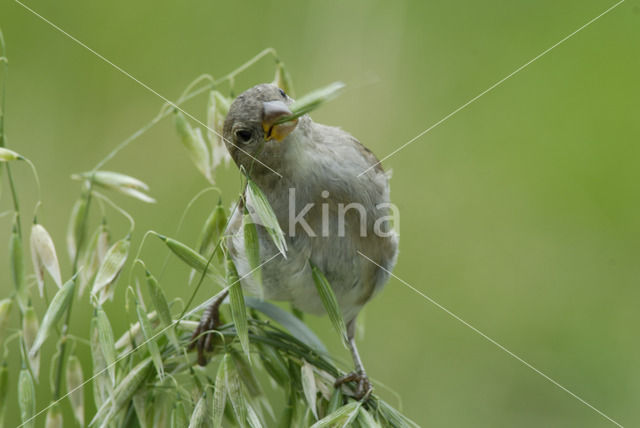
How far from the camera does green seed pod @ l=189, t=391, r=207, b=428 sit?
111cm

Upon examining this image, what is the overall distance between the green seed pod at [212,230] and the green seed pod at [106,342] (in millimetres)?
264

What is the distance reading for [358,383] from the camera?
1489 millimetres

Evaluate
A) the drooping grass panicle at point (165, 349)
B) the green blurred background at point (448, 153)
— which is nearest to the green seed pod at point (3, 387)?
the drooping grass panicle at point (165, 349)

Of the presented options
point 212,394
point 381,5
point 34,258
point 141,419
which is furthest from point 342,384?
point 381,5

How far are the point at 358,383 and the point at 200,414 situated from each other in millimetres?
452

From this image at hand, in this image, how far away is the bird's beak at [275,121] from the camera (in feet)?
4.26

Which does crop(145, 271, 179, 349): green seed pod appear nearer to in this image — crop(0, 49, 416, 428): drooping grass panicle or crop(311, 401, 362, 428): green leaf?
crop(0, 49, 416, 428): drooping grass panicle

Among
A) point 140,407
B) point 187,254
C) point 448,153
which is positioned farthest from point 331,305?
point 448,153

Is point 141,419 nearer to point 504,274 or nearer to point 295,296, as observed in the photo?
point 295,296

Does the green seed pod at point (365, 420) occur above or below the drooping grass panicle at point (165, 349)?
below

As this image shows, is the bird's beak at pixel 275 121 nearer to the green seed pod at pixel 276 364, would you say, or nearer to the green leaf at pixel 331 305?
the green leaf at pixel 331 305

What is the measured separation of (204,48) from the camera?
2.57 metres

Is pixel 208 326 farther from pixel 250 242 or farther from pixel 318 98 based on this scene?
pixel 318 98

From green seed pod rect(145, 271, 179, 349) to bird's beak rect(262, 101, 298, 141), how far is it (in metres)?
0.36
